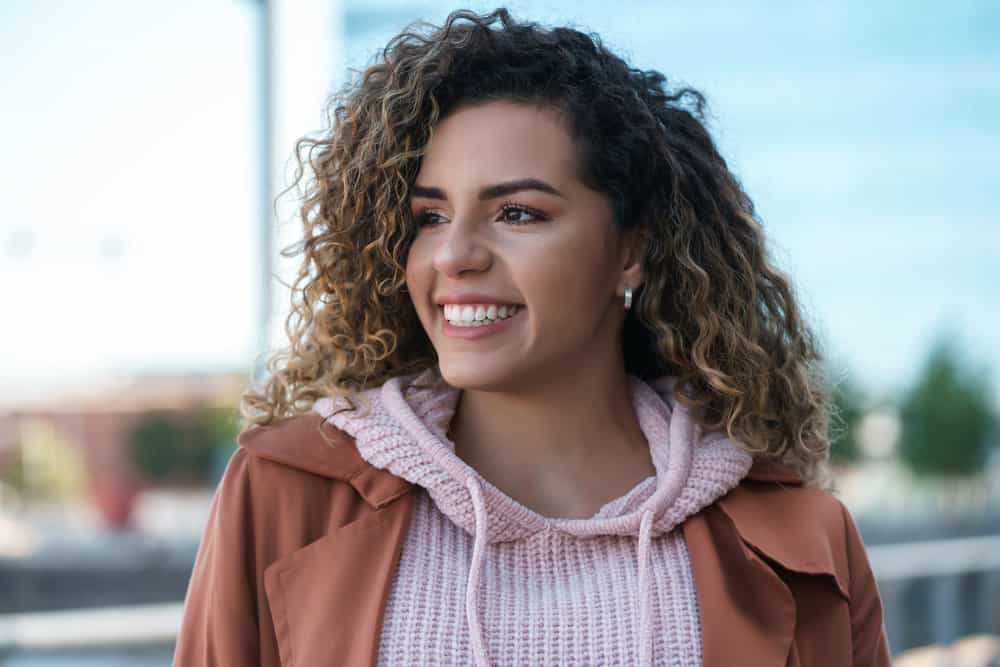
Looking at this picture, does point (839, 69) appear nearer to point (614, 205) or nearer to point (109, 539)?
point (109, 539)

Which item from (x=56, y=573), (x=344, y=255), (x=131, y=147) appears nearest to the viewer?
(x=344, y=255)

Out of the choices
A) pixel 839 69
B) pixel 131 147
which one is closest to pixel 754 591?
pixel 131 147

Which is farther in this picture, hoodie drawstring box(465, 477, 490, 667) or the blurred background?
the blurred background

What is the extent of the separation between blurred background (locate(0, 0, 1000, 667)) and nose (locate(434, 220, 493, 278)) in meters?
11.6

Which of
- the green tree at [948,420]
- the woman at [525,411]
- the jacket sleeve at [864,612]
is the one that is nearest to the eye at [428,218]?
the woman at [525,411]

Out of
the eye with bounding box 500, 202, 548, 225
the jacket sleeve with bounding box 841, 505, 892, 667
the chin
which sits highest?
the eye with bounding box 500, 202, 548, 225

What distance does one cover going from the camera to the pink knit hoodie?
137 cm

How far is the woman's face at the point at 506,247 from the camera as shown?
139cm

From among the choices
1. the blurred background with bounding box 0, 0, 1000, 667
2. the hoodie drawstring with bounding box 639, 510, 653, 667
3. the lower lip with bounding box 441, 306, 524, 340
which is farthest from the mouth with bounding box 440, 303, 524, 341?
the blurred background with bounding box 0, 0, 1000, 667

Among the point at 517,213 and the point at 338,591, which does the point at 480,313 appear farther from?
the point at 338,591

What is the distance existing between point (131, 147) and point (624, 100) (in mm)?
19263

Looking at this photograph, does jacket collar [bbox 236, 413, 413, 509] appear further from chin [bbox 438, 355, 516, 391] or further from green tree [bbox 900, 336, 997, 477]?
green tree [bbox 900, 336, 997, 477]

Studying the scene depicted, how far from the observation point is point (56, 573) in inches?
623

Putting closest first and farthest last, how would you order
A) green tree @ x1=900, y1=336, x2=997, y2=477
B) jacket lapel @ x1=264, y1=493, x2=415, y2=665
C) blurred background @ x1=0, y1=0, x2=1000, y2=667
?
jacket lapel @ x1=264, y1=493, x2=415, y2=665 < blurred background @ x1=0, y1=0, x2=1000, y2=667 < green tree @ x1=900, y1=336, x2=997, y2=477
